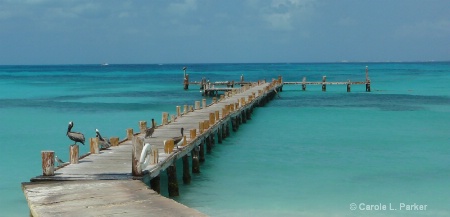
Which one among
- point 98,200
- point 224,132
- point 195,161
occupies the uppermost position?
point 98,200

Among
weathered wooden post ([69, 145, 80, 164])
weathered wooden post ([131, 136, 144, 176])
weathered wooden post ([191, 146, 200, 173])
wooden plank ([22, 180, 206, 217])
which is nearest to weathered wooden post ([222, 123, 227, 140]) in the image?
weathered wooden post ([191, 146, 200, 173])

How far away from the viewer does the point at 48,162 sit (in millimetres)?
13914

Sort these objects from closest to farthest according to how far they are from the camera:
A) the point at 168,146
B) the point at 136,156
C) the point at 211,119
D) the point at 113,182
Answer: the point at 113,182 < the point at 136,156 < the point at 168,146 < the point at 211,119

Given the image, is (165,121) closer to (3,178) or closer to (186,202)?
(3,178)

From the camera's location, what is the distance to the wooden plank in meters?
11.3

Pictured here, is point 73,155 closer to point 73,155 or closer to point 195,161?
point 73,155

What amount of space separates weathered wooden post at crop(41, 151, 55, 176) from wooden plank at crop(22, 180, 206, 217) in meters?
0.39

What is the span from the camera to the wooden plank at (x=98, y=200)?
11289 millimetres

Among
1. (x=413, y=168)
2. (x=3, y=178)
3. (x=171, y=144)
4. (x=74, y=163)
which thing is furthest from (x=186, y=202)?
(x=413, y=168)

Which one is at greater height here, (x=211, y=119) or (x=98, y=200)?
(x=211, y=119)

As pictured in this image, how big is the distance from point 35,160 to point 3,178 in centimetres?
342

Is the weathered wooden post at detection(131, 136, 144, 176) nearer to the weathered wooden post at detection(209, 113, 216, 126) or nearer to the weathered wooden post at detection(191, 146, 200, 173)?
the weathered wooden post at detection(191, 146, 200, 173)

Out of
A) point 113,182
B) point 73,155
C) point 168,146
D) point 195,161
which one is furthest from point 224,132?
point 113,182

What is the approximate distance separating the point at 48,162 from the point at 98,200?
2364 millimetres
